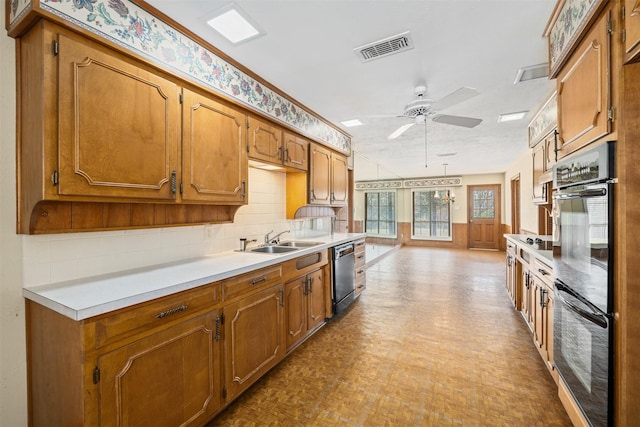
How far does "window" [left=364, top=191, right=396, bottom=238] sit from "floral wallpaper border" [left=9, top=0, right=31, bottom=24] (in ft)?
27.6

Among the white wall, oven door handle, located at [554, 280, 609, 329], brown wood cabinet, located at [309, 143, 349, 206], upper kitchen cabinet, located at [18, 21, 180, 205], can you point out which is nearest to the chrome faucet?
brown wood cabinet, located at [309, 143, 349, 206]

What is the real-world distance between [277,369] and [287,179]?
2.05 meters

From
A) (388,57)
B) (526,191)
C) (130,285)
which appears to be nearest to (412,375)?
(130,285)

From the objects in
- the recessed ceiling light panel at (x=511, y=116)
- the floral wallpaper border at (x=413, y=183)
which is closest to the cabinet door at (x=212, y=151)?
the recessed ceiling light panel at (x=511, y=116)

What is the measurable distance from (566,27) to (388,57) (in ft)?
3.40

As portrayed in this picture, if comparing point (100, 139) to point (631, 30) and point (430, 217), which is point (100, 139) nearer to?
point (631, 30)

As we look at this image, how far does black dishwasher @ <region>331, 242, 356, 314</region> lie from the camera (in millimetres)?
3250

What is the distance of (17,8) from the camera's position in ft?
4.46

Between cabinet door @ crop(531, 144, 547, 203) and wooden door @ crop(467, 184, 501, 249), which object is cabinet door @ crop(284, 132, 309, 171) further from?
wooden door @ crop(467, 184, 501, 249)

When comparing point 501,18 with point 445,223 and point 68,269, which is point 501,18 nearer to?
point 68,269

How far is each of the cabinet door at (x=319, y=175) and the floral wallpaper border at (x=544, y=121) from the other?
240 cm

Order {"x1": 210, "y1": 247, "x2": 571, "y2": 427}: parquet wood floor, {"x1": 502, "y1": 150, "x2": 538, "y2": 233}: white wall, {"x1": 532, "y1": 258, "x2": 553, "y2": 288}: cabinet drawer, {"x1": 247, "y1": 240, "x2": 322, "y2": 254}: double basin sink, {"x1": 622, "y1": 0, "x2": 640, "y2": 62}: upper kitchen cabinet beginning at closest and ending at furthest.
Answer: {"x1": 622, "y1": 0, "x2": 640, "y2": 62}: upper kitchen cabinet → {"x1": 210, "y1": 247, "x2": 571, "y2": 427}: parquet wood floor → {"x1": 532, "y1": 258, "x2": 553, "y2": 288}: cabinet drawer → {"x1": 247, "y1": 240, "x2": 322, "y2": 254}: double basin sink → {"x1": 502, "y1": 150, "x2": 538, "y2": 233}: white wall

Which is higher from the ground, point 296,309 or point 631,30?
point 631,30

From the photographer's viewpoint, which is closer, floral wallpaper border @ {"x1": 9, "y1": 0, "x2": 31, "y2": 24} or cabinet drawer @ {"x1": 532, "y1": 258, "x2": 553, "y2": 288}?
floral wallpaper border @ {"x1": 9, "y1": 0, "x2": 31, "y2": 24}
